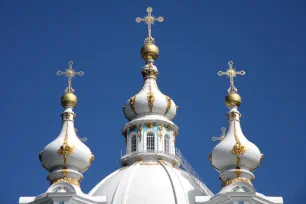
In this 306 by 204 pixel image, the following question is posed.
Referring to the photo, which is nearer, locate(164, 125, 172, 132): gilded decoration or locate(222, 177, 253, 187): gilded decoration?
locate(222, 177, 253, 187): gilded decoration

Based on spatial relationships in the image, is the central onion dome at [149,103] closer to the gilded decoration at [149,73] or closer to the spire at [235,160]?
the gilded decoration at [149,73]

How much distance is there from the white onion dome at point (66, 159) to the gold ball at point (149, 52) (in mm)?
8004

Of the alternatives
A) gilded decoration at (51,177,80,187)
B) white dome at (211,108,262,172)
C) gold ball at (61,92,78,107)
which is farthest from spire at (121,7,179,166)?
gilded decoration at (51,177,80,187)

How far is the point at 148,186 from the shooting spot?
192ft

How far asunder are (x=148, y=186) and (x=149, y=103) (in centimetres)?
538

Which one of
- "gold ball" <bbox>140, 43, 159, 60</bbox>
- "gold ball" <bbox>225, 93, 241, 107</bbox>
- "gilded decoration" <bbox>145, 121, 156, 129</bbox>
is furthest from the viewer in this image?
"gold ball" <bbox>140, 43, 159, 60</bbox>

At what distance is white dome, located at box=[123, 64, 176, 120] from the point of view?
62.7 meters

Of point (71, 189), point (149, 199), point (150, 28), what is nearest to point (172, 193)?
point (149, 199)

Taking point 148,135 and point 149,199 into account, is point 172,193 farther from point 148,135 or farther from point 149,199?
point 148,135

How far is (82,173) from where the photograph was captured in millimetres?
58094

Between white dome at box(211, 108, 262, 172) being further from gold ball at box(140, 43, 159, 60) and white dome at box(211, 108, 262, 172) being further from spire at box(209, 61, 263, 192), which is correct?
gold ball at box(140, 43, 159, 60)

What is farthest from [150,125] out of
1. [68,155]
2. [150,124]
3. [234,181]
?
[234,181]

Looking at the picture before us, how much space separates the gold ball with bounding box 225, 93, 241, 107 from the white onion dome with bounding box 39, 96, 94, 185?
6.43 m

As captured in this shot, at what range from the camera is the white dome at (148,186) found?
190 feet
